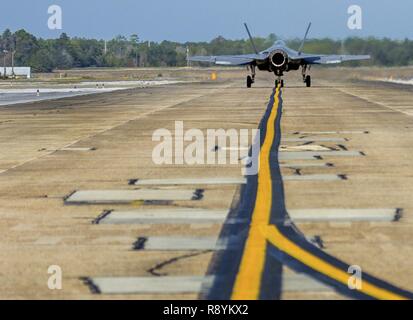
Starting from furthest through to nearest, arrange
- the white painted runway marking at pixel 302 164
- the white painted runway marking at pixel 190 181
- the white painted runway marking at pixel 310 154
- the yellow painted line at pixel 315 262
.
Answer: the white painted runway marking at pixel 310 154, the white painted runway marking at pixel 302 164, the white painted runway marking at pixel 190 181, the yellow painted line at pixel 315 262

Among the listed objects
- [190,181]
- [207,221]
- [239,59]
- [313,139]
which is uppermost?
[239,59]

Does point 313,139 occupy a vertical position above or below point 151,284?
below

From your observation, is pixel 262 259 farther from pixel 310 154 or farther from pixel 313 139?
pixel 313 139

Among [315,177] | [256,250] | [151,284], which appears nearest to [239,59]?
[315,177]

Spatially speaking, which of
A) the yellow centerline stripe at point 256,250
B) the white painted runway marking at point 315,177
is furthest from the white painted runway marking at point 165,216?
the white painted runway marking at point 315,177

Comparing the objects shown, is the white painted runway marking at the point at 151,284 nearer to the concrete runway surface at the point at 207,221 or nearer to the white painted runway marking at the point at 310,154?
the concrete runway surface at the point at 207,221

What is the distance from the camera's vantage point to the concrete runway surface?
8.51m

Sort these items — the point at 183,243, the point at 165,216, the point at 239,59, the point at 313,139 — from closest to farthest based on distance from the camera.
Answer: the point at 183,243
the point at 165,216
the point at 313,139
the point at 239,59

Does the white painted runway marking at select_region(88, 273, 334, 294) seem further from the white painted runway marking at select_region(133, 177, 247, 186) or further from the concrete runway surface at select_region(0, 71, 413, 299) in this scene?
the white painted runway marking at select_region(133, 177, 247, 186)

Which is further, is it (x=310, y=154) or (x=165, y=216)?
(x=310, y=154)

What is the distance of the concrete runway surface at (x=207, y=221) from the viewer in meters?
8.51

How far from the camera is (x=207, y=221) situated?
465 inches

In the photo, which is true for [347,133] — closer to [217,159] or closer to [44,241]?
[217,159]
